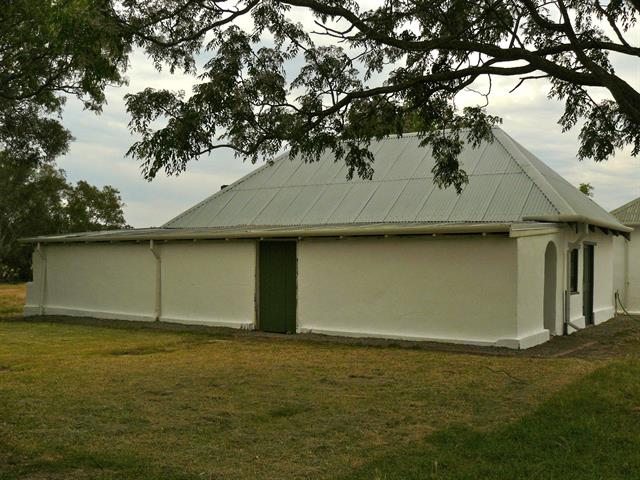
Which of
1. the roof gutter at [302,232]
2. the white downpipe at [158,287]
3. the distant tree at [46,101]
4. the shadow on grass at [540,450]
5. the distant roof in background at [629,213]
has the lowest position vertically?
the shadow on grass at [540,450]

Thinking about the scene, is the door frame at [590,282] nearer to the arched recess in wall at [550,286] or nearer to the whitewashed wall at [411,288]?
the arched recess in wall at [550,286]

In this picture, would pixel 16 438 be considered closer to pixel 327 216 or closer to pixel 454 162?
pixel 454 162

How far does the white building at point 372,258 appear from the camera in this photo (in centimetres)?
1466

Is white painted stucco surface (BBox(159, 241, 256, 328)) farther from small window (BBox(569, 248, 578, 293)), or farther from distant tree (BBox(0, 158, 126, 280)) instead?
distant tree (BBox(0, 158, 126, 280))

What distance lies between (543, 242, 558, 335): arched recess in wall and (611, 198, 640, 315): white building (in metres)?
8.97

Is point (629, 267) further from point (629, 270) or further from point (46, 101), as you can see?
point (46, 101)

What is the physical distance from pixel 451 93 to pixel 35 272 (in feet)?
56.2

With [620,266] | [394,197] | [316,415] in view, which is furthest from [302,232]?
[620,266]

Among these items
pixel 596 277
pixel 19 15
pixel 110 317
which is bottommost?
pixel 110 317

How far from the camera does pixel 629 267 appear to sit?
80.9ft

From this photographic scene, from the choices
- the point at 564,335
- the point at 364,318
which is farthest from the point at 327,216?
the point at 564,335

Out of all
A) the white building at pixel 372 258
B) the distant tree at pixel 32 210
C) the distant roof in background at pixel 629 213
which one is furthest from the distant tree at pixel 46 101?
the distant roof in background at pixel 629 213

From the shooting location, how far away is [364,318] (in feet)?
52.3

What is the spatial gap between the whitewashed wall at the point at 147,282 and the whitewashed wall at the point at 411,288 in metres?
2.07
